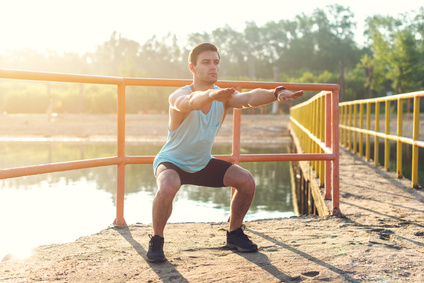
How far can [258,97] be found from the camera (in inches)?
124

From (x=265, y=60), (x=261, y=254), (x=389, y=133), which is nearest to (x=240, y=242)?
(x=261, y=254)

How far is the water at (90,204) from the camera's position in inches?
267

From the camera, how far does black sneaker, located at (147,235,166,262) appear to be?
10.4ft

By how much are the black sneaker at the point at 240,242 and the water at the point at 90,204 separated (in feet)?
9.39

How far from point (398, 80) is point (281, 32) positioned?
4822cm

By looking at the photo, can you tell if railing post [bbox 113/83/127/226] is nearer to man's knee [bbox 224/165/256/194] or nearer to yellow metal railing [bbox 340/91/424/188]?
man's knee [bbox 224/165/256/194]

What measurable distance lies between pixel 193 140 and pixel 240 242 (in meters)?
0.74

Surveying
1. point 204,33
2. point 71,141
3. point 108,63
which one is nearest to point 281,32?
point 204,33

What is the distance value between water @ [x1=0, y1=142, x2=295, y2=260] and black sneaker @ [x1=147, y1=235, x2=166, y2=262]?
9.00 ft

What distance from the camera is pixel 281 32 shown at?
89000 mm

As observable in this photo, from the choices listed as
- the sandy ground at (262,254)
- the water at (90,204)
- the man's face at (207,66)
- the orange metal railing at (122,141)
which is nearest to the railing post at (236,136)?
the orange metal railing at (122,141)

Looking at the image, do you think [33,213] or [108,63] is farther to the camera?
[108,63]

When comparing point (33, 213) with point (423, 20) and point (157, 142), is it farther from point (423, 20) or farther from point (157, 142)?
point (423, 20)

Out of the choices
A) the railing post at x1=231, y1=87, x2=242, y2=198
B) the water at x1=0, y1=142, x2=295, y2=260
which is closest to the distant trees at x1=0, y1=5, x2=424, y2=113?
the water at x1=0, y1=142, x2=295, y2=260
